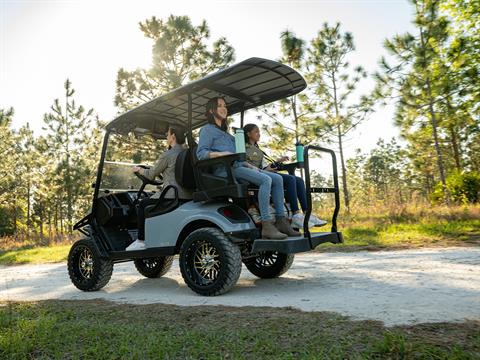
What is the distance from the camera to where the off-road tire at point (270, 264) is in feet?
17.6

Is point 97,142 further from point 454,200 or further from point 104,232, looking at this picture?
point 104,232

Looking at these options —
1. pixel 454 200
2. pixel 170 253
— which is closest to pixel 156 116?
pixel 170 253

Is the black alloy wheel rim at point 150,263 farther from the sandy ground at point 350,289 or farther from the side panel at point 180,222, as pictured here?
the side panel at point 180,222

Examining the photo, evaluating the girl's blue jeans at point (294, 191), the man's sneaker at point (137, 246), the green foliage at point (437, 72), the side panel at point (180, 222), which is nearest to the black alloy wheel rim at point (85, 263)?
the man's sneaker at point (137, 246)

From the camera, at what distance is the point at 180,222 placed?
4.71 m

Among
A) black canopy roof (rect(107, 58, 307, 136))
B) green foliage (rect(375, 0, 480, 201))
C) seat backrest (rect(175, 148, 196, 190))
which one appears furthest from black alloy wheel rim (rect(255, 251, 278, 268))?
green foliage (rect(375, 0, 480, 201))

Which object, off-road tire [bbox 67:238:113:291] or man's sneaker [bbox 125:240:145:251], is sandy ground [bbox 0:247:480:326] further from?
man's sneaker [bbox 125:240:145:251]

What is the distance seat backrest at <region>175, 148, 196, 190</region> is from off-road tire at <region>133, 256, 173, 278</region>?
1.64 metres

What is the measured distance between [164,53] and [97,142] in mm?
14303

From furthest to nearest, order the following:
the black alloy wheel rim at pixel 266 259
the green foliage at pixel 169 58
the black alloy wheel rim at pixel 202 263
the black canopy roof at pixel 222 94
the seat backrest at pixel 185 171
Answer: the green foliage at pixel 169 58, the black alloy wheel rim at pixel 266 259, the seat backrest at pixel 185 171, the black canopy roof at pixel 222 94, the black alloy wheel rim at pixel 202 263

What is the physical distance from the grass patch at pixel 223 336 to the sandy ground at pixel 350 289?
13.1 inches

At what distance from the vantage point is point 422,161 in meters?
22.6

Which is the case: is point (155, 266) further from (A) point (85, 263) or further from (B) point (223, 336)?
(B) point (223, 336)

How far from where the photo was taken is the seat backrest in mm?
5027
